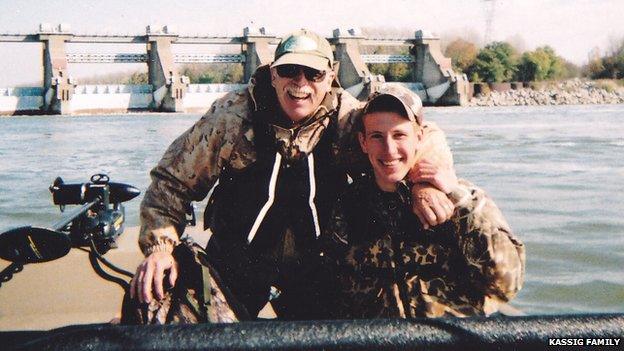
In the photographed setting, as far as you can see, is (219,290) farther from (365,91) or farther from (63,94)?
(365,91)

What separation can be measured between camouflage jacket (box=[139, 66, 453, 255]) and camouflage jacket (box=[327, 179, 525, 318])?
0.32 meters

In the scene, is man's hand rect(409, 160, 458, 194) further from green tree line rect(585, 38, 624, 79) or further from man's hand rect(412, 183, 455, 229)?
green tree line rect(585, 38, 624, 79)

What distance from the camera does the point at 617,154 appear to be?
16.0 meters

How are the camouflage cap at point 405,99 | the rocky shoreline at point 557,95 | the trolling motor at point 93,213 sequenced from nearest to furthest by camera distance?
the camouflage cap at point 405,99
the trolling motor at point 93,213
the rocky shoreline at point 557,95

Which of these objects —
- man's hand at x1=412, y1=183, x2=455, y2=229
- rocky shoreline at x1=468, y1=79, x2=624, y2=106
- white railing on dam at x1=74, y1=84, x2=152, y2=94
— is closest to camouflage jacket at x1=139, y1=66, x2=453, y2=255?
man's hand at x1=412, y1=183, x2=455, y2=229

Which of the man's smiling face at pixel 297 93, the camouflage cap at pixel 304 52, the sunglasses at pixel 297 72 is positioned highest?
the camouflage cap at pixel 304 52

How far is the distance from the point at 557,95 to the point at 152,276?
233 feet

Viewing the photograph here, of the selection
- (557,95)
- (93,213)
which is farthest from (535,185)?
(557,95)

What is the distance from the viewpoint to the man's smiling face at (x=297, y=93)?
2.50 m

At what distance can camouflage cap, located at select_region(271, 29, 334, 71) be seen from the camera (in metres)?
2.47

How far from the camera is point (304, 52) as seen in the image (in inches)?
98.1

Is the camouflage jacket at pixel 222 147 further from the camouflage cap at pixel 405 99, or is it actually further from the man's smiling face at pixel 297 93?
the camouflage cap at pixel 405 99

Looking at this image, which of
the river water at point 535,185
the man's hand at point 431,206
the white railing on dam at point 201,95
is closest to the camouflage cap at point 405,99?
the man's hand at point 431,206

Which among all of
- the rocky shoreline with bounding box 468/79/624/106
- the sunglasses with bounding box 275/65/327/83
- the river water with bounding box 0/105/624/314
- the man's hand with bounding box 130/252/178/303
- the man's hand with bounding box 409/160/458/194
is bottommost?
the rocky shoreline with bounding box 468/79/624/106
